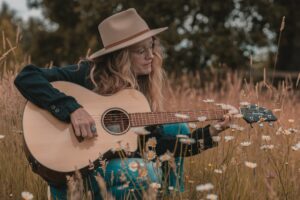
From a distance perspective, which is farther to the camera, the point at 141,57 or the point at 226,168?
the point at 141,57

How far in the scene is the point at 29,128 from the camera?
2.79m

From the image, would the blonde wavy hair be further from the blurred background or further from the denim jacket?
the blurred background

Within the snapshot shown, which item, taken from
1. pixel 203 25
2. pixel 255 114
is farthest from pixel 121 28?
pixel 203 25

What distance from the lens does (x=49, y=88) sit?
2.91 metres

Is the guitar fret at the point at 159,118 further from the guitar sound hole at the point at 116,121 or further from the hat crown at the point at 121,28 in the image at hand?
the hat crown at the point at 121,28

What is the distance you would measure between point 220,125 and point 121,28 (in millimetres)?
846

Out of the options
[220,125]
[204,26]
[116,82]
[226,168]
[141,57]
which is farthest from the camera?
[204,26]

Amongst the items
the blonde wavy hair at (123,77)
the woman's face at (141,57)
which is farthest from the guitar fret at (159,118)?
the woman's face at (141,57)

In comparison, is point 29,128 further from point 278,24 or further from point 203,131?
point 278,24

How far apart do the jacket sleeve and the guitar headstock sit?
918 mm

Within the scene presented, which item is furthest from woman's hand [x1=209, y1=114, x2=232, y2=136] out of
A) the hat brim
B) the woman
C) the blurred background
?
the blurred background

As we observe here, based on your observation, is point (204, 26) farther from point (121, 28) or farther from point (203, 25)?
point (121, 28)

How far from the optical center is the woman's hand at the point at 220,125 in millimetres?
2958

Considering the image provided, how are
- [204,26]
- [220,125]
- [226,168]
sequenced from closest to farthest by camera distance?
[226,168], [220,125], [204,26]
